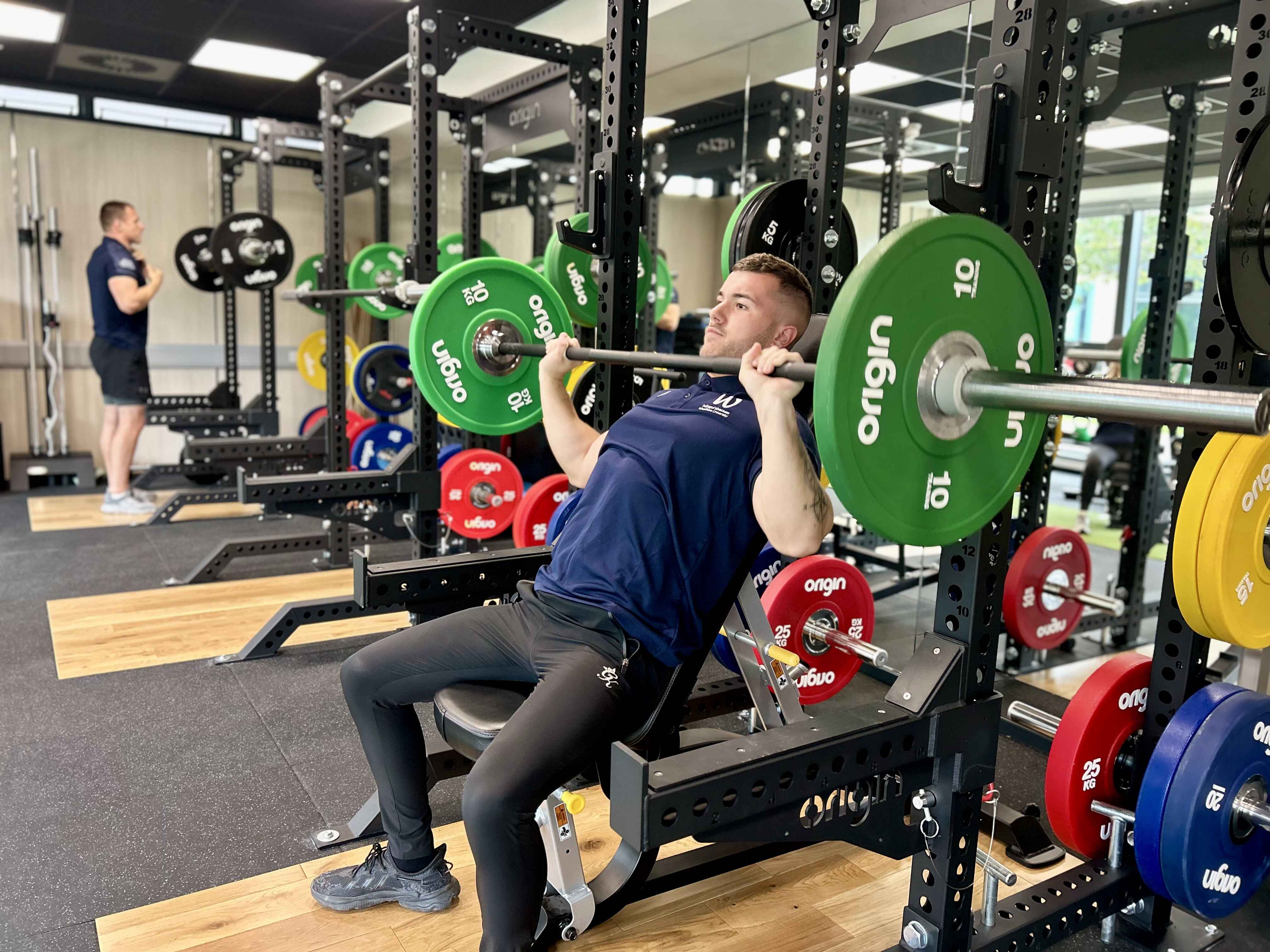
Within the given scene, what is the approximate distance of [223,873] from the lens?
6.19ft

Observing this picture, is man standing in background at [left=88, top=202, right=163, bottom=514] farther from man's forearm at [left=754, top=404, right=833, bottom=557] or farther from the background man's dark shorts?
man's forearm at [left=754, top=404, right=833, bottom=557]

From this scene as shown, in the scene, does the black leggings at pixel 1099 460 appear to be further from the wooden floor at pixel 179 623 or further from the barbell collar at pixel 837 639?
the wooden floor at pixel 179 623

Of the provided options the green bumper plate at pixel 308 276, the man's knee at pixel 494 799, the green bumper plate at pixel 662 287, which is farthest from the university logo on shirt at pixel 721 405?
the green bumper plate at pixel 308 276

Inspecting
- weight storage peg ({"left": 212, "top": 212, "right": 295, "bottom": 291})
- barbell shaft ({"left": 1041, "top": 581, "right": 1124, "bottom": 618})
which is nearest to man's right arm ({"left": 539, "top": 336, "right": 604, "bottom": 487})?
barbell shaft ({"left": 1041, "top": 581, "right": 1124, "bottom": 618})

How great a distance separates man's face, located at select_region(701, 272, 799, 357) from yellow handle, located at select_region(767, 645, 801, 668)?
579 millimetres

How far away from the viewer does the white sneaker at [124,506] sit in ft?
17.8

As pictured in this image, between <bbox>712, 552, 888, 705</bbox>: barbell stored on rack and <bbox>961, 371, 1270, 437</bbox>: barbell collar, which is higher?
<bbox>961, 371, 1270, 437</bbox>: barbell collar

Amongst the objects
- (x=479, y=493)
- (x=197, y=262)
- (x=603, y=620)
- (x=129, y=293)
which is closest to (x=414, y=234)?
(x=479, y=493)

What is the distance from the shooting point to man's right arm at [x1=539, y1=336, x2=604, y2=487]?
6.48ft

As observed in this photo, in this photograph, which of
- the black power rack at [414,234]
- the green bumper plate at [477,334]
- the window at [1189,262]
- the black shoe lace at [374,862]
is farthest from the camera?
the window at [1189,262]

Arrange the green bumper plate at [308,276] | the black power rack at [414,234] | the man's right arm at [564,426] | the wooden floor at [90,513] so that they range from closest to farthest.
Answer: the man's right arm at [564,426] → the black power rack at [414,234] → the wooden floor at [90,513] → the green bumper plate at [308,276]

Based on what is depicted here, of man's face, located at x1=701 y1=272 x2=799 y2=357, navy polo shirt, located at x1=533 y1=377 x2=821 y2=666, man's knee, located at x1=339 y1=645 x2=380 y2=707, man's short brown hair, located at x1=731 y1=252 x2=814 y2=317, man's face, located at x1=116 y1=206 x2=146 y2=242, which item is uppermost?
man's face, located at x1=116 y1=206 x2=146 y2=242

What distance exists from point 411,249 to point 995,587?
2294 millimetres

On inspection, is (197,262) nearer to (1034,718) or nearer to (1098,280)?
(1098,280)
